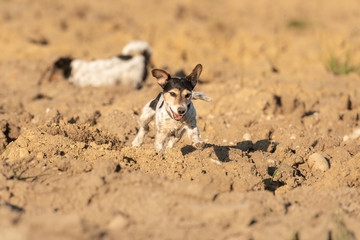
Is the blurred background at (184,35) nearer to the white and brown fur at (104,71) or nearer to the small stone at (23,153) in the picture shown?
the white and brown fur at (104,71)

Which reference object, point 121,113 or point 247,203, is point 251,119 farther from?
point 247,203

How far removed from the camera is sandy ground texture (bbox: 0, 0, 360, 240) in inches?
132

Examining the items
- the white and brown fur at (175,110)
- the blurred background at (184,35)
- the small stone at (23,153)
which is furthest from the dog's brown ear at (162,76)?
the blurred background at (184,35)

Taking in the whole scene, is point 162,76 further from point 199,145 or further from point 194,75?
point 199,145

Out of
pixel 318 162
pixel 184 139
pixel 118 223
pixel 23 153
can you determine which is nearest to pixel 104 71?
pixel 184 139

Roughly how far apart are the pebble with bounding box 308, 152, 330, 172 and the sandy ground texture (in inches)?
0.7

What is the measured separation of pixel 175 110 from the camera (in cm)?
468

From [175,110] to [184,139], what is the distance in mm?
1615

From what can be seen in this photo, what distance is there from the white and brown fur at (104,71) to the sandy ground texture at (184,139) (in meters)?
0.25

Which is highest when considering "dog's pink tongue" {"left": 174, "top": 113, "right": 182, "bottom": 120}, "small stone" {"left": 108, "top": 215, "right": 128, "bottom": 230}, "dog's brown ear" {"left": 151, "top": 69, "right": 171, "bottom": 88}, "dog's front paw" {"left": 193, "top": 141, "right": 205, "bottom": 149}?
"dog's brown ear" {"left": 151, "top": 69, "right": 171, "bottom": 88}

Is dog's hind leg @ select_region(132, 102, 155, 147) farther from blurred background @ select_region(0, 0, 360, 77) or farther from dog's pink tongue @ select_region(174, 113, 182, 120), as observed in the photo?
blurred background @ select_region(0, 0, 360, 77)

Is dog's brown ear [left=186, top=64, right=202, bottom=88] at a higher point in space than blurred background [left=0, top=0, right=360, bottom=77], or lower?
lower

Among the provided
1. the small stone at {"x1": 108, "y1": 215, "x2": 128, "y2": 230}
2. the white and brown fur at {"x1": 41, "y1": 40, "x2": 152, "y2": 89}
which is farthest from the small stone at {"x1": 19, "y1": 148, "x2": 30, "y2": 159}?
the white and brown fur at {"x1": 41, "y1": 40, "x2": 152, "y2": 89}

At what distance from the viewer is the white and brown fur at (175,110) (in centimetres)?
477
